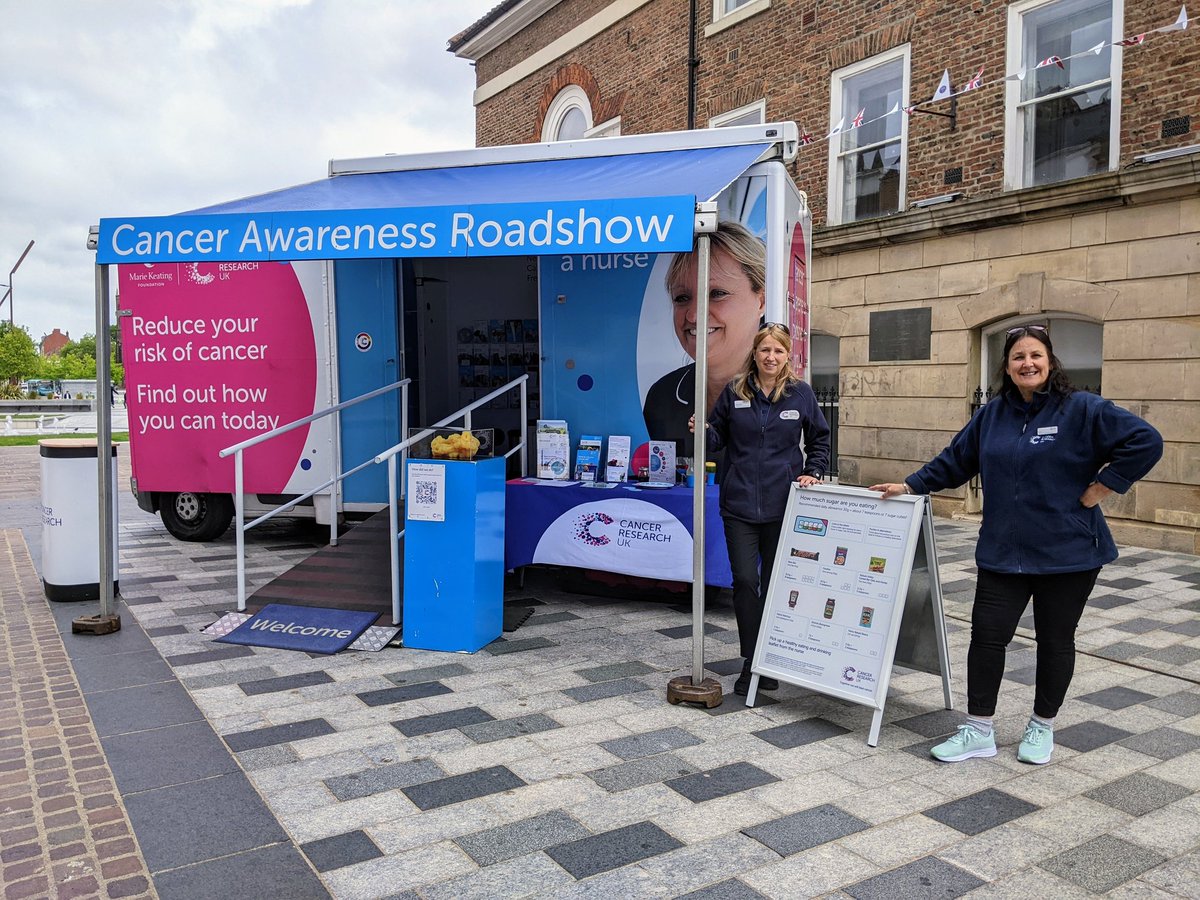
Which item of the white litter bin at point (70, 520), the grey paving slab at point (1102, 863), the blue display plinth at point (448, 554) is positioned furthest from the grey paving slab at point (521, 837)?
the white litter bin at point (70, 520)

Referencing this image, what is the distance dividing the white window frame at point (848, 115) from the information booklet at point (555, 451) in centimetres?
683

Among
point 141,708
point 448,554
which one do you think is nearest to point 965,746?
point 448,554

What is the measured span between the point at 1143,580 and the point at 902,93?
6823 millimetres

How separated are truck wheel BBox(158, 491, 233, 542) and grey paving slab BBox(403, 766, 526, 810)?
6.37 m

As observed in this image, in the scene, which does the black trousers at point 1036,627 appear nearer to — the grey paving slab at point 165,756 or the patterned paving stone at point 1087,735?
the patterned paving stone at point 1087,735

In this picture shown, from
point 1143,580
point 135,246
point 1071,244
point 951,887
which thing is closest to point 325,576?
point 135,246

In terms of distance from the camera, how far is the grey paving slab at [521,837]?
3131mm

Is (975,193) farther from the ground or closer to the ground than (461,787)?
farther from the ground

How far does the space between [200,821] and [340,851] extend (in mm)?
595

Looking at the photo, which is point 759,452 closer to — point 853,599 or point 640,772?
point 853,599

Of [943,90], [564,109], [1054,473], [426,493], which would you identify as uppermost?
[564,109]

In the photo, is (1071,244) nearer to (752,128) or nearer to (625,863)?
(752,128)

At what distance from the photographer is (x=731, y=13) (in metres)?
14.1

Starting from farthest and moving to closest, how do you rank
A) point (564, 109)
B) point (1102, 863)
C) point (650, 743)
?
point (564, 109) → point (650, 743) → point (1102, 863)
